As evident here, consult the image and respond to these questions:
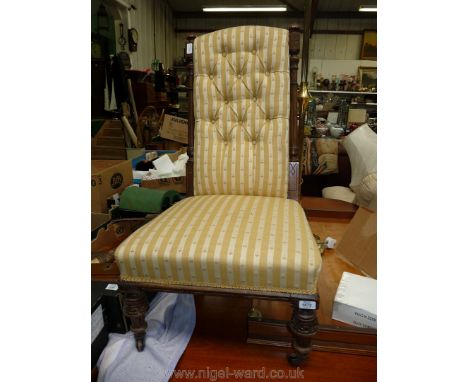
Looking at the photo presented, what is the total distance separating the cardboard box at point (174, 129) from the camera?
296 cm

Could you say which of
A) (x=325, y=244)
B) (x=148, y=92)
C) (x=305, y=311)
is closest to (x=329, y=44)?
(x=148, y=92)

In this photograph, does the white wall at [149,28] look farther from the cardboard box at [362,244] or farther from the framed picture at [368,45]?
the cardboard box at [362,244]

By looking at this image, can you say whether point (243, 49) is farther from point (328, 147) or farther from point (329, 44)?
point (329, 44)

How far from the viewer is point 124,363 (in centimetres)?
94

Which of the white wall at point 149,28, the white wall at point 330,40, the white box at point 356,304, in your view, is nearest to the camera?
the white box at point 356,304

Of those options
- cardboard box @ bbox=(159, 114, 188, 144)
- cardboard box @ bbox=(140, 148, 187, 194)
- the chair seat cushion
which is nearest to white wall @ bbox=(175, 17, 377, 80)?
cardboard box @ bbox=(159, 114, 188, 144)

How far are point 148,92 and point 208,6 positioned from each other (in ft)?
8.91

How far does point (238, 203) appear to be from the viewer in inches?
41.4

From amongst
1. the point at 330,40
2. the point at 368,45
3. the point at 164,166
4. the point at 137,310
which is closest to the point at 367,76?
the point at 368,45

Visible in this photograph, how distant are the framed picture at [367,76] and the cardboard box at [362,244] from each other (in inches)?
180

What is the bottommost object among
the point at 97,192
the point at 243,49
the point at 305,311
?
the point at 305,311

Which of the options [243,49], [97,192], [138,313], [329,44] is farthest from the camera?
[329,44]

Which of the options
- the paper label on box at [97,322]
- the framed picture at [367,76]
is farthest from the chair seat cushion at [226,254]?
the framed picture at [367,76]

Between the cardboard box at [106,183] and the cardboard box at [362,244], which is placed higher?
the cardboard box at [106,183]
